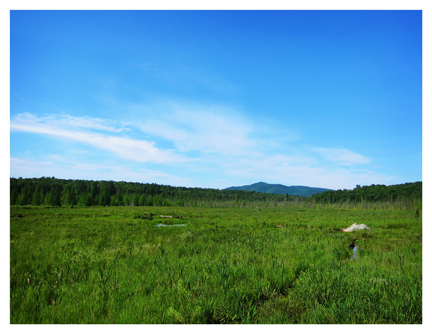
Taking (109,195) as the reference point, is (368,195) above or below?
above

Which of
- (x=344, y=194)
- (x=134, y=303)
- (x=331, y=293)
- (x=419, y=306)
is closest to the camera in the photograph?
(x=419, y=306)

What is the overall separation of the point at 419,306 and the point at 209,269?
4376mm

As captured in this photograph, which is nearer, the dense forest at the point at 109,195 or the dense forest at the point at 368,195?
the dense forest at the point at 109,195

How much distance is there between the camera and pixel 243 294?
14.7 feet

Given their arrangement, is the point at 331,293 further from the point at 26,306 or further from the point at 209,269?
the point at 26,306

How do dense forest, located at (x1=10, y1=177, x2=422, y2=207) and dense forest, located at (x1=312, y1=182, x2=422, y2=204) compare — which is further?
dense forest, located at (x1=312, y1=182, x2=422, y2=204)

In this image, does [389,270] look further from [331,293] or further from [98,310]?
[98,310]

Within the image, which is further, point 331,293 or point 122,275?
point 122,275

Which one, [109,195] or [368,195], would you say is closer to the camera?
[109,195]

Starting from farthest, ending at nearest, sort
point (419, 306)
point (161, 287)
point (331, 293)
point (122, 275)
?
point (122, 275)
point (161, 287)
point (331, 293)
point (419, 306)

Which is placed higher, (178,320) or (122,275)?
(178,320)

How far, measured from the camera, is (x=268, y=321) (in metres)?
3.37
